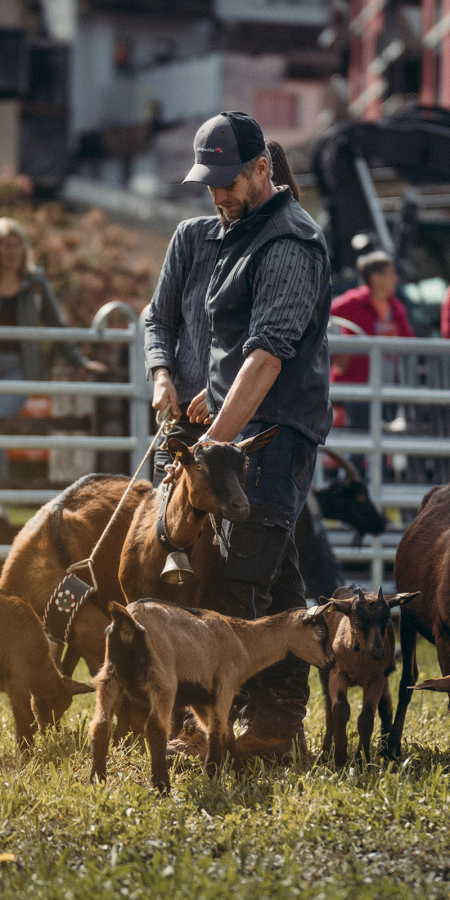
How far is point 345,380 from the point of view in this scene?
355 inches

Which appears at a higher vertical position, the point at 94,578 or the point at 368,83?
the point at 368,83

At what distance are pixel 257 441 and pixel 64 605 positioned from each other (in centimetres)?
125

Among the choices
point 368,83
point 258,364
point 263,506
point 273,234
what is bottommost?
point 263,506

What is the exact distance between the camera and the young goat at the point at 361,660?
445 centimetres

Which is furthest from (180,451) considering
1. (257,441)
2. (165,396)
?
(165,396)

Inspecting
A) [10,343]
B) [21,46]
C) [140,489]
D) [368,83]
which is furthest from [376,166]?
[368,83]

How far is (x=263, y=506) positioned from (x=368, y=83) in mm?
30784

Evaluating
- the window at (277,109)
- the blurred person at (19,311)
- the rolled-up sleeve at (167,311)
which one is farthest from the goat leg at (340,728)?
the window at (277,109)

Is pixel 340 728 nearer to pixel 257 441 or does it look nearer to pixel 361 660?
pixel 361 660

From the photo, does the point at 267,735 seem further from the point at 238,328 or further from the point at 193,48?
the point at 193,48

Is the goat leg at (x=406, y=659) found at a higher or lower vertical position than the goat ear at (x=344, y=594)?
lower

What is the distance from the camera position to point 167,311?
16.7 feet

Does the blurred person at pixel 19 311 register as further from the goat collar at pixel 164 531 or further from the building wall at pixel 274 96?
the building wall at pixel 274 96

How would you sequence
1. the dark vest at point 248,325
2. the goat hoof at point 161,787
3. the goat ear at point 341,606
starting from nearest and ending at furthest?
1. the goat hoof at point 161,787
2. the goat ear at point 341,606
3. the dark vest at point 248,325
